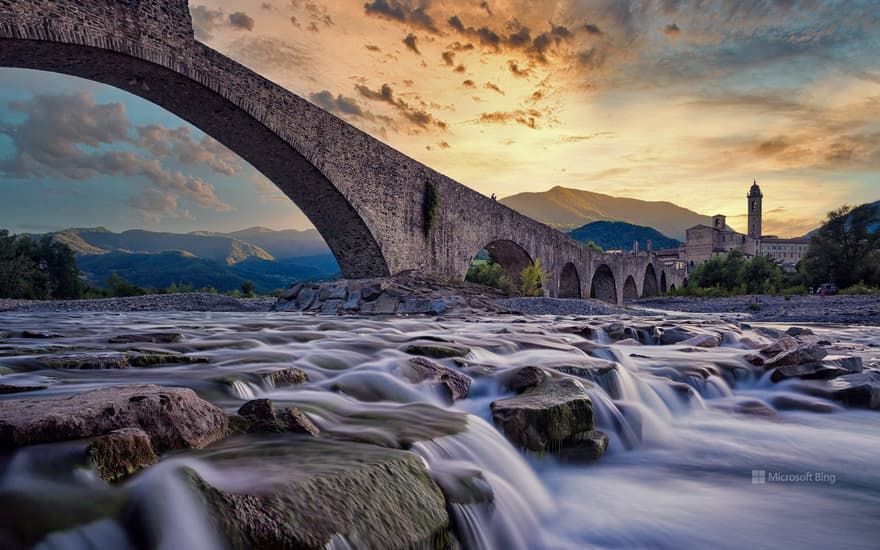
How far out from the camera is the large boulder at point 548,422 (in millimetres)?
2996

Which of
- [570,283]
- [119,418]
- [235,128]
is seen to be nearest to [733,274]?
[570,283]

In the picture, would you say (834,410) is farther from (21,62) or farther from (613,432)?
(21,62)

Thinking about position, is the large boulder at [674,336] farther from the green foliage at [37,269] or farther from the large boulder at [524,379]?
the green foliage at [37,269]

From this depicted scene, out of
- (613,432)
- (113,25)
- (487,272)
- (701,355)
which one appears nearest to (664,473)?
(613,432)

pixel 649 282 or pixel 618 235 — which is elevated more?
pixel 618 235

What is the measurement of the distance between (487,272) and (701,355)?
2360 centimetres

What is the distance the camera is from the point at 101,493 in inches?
66.2

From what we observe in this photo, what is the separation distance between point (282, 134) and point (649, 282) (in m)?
54.5

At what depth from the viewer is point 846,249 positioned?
30812 mm

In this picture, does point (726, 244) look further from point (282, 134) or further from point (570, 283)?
point (282, 134)

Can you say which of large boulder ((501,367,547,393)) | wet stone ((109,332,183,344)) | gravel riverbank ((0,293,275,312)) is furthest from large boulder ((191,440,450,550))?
gravel riverbank ((0,293,275,312))

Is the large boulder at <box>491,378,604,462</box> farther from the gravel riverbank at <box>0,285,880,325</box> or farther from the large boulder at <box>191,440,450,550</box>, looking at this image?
the gravel riverbank at <box>0,285,880,325</box>

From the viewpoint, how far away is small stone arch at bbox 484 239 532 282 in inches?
963

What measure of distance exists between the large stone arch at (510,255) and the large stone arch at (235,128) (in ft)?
29.0
